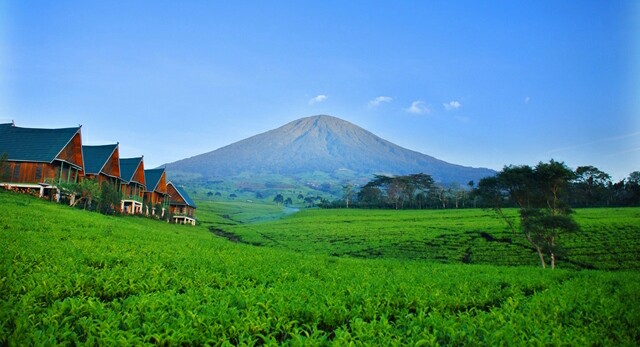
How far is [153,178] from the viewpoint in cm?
6481

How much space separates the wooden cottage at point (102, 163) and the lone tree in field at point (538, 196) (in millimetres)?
46925

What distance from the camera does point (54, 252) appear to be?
11.4 m

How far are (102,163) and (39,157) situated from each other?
870 centimetres

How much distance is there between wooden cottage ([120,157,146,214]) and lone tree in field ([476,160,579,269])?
4813 centimetres

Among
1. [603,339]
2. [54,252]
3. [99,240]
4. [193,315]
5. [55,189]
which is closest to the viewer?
[193,315]

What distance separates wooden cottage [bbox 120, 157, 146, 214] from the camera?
54.2 metres

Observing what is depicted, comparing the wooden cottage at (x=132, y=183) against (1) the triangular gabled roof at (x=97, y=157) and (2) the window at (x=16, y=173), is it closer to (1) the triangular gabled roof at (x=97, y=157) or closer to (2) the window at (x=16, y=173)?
(1) the triangular gabled roof at (x=97, y=157)

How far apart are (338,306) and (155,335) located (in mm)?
3270

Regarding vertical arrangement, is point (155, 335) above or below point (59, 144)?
below

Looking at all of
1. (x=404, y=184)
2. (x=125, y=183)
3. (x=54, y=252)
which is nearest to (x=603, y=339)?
(x=54, y=252)

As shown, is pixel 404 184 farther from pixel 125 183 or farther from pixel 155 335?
pixel 155 335

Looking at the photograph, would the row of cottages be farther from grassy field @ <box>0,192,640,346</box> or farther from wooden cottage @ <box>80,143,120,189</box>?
grassy field @ <box>0,192,640,346</box>

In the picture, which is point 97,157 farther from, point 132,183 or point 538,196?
point 538,196

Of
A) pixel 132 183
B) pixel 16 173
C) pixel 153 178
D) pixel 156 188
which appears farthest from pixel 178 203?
pixel 16 173
